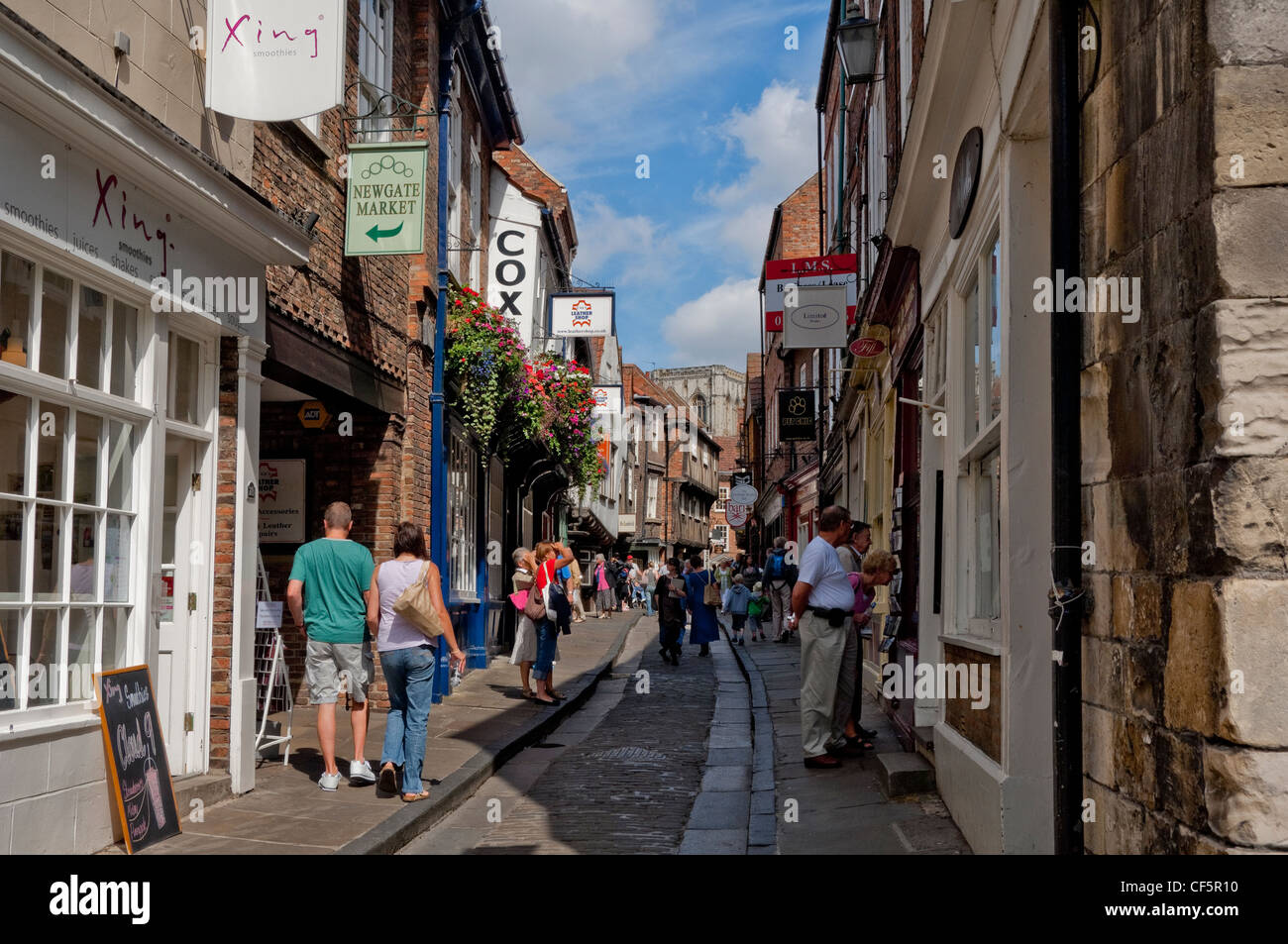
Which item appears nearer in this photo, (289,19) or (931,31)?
(931,31)

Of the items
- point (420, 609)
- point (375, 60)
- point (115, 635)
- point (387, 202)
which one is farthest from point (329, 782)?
point (375, 60)

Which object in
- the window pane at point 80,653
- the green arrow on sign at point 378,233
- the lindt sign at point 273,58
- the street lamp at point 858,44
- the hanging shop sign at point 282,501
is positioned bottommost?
the window pane at point 80,653

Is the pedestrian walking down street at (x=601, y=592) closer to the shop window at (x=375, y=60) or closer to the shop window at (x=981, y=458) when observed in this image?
the shop window at (x=375, y=60)

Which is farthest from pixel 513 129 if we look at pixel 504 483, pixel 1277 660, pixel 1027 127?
pixel 1277 660

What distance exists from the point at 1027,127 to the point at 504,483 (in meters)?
13.4

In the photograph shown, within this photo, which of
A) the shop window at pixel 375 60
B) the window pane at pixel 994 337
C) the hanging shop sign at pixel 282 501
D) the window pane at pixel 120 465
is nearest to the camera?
the window pane at pixel 994 337

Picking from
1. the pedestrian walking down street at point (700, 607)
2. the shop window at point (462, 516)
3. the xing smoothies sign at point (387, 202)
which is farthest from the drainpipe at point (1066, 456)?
the pedestrian walking down street at point (700, 607)

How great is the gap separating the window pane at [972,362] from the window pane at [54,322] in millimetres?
4613

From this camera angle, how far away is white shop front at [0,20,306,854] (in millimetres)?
5133

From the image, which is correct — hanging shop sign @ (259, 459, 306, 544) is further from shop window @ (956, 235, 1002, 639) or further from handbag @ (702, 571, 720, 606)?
handbag @ (702, 571, 720, 606)

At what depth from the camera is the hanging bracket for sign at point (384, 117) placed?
→ 392 inches

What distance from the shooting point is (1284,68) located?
2.72 m
